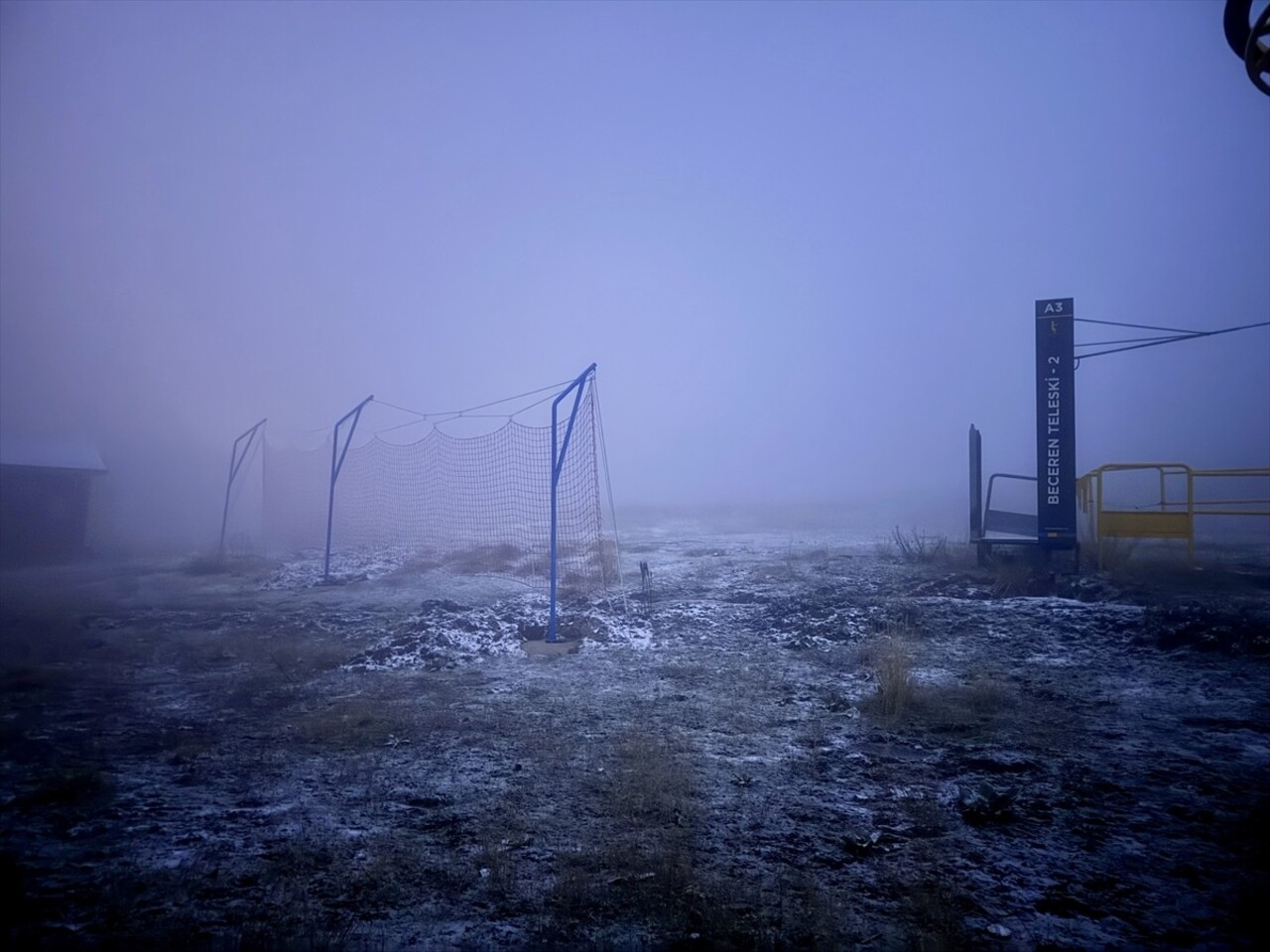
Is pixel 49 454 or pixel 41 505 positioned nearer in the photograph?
pixel 41 505

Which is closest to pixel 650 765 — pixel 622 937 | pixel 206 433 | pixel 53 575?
pixel 622 937

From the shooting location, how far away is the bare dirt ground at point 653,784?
2.81 m

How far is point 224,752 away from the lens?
4781mm

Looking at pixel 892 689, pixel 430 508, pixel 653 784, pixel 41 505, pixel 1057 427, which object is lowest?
pixel 653 784

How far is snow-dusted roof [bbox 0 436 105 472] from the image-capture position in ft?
56.5

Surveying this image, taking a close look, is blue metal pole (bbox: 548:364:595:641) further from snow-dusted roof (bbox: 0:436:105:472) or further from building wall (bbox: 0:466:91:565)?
snow-dusted roof (bbox: 0:436:105:472)

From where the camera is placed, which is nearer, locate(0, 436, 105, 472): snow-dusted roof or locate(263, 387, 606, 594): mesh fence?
locate(0, 436, 105, 472): snow-dusted roof

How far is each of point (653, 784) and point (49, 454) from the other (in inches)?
841

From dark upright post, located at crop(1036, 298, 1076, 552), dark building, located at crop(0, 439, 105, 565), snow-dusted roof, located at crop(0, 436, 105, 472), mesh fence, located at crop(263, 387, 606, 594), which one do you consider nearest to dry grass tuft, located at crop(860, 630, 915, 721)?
dark upright post, located at crop(1036, 298, 1076, 552)

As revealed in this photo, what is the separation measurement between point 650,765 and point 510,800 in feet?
3.12

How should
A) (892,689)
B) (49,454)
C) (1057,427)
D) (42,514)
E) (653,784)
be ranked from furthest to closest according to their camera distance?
(49,454) < (42,514) < (1057,427) < (892,689) < (653,784)

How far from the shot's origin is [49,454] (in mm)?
18328

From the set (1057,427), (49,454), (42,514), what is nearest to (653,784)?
(1057,427)

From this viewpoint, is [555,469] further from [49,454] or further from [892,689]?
[49,454]
